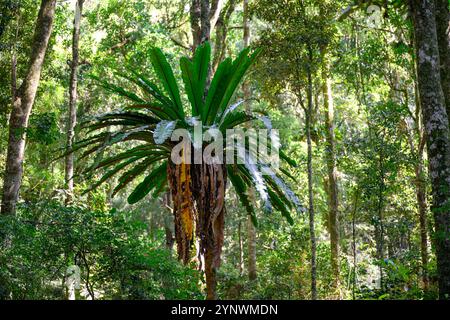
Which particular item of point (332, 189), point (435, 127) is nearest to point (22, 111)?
point (435, 127)

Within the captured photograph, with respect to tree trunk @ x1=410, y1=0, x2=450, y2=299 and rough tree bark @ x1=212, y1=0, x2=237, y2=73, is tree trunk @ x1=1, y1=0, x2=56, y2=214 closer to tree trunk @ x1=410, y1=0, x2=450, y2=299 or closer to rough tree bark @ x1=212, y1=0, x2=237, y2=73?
tree trunk @ x1=410, y1=0, x2=450, y2=299

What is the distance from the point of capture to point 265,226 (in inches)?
545

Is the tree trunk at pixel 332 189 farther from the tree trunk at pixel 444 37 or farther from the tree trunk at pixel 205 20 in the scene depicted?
the tree trunk at pixel 444 37

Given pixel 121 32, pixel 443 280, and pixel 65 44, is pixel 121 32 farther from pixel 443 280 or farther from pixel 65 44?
pixel 443 280

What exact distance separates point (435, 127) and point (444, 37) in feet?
4.51

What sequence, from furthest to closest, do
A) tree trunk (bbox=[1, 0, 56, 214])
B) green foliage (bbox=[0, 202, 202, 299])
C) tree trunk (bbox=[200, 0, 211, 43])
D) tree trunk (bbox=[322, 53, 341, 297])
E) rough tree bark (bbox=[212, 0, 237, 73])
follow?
rough tree bark (bbox=[212, 0, 237, 73]) → tree trunk (bbox=[322, 53, 341, 297]) → tree trunk (bbox=[1, 0, 56, 214]) → tree trunk (bbox=[200, 0, 211, 43]) → green foliage (bbox=[0, 202, 202, 299])

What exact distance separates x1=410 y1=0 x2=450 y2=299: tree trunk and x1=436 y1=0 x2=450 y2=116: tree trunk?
66 centimetres

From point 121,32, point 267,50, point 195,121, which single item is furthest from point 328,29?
point 121,32

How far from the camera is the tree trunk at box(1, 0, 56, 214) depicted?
7.18 metres

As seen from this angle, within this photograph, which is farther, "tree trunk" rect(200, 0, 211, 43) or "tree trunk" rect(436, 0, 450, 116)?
"tree trunk" rect(200, 0, 211, 43)

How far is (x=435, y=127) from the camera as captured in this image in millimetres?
4555

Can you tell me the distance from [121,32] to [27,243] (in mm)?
9011

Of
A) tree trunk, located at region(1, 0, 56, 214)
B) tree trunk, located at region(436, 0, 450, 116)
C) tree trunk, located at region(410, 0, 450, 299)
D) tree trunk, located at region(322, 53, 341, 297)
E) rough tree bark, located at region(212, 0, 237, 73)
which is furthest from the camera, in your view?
rough tree bark, located at region(212, 0, 237, 73)

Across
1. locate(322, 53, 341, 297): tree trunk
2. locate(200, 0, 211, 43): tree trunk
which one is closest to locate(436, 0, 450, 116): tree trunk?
locate(200, 0, 211, 43): tree trunk
